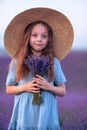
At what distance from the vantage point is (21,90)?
3.62 m

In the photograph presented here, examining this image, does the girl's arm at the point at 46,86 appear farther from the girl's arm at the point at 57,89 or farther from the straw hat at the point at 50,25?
the straw hat at the point at 50,25

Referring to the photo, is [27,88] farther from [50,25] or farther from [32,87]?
[50,25]

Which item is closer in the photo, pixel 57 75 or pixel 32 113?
pixel 32 113

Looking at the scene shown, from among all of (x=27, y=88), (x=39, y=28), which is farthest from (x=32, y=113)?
(x=39, y=28)

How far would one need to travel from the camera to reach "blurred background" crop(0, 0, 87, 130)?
4.66m

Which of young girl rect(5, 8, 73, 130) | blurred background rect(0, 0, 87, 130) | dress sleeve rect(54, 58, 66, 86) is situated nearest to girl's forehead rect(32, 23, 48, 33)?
young girl rect(5, 8, 73, 130)

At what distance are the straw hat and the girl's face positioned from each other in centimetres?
9

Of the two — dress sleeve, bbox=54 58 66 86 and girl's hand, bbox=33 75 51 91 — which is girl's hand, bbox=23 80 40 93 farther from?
dress sleeve, bbox=54 58 66 86

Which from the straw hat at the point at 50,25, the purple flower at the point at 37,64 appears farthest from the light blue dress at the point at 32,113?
the straw hat at the point at 50,25

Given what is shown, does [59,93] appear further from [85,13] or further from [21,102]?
[85,13]

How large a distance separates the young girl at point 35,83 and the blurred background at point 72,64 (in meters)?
0.90

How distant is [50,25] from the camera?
12.5 ft

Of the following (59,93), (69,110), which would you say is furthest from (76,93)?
(59,93)

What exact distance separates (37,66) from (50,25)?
0.45 m
